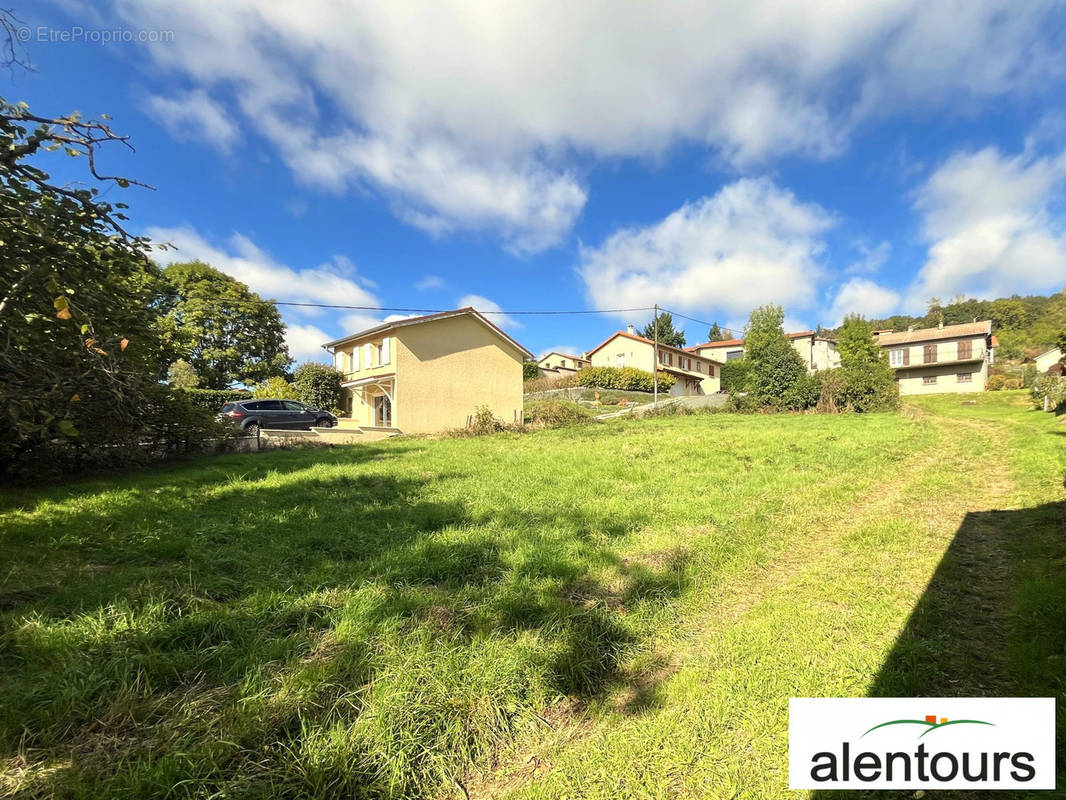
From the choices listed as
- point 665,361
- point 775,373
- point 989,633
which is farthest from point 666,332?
point 989,633

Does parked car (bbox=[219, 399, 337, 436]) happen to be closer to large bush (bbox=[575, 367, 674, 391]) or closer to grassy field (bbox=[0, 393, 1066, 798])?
grassy field (bbox=[0, 393, 1066, 798])

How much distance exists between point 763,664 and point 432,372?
1946cm

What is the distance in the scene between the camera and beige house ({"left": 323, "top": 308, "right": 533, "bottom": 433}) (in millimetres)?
20188

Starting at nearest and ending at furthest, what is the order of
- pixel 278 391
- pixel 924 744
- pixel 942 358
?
1. pixel 924 744
2. pixel 278 391
3. pixel 942 358

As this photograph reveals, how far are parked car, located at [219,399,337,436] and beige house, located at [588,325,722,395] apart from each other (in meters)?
30.1

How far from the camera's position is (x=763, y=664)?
286cm

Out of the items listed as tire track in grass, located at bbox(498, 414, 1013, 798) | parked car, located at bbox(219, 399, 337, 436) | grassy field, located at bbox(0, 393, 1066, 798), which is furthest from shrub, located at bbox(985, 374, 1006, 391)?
parked car, located at bbox(219, 399, 337, 436)

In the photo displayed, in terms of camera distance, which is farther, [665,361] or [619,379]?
[665,361]

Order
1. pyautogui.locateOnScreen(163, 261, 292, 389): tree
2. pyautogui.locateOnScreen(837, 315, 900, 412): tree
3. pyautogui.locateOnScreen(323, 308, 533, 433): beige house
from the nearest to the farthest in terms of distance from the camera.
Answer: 1. pyautogui.locateOnScreen(323, 308, 533, 433): beige house
2. pyautogui.locateOnScreen(837, 315, 900, 412): tree
3. pyautogui.locateOnScreen(163, 261, 292, 389): tree

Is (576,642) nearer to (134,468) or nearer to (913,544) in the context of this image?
(913,544)

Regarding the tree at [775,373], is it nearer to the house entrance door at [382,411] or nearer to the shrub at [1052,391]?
the shrub at [1052,391]

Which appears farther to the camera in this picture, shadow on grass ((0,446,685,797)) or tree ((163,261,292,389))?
tree ((163,261,292,389))

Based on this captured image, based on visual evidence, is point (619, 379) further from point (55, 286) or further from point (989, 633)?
point (55, 286)

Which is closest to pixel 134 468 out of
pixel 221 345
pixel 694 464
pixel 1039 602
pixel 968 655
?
pixel 694 464
